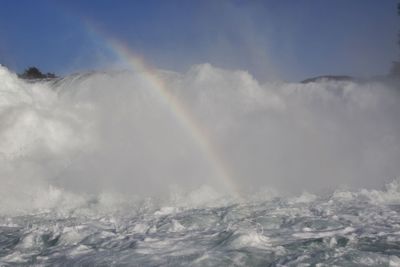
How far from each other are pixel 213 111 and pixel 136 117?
2843 millimetres

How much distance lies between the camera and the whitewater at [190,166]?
8281 mm

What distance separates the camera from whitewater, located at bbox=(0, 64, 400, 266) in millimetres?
8281

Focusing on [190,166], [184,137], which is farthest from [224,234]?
[184,137]

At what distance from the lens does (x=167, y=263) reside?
6832 mm

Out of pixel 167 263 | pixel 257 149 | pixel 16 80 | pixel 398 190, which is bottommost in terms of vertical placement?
pixel 167 263

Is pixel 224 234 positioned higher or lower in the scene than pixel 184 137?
lower

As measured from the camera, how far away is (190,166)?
52.2 feet

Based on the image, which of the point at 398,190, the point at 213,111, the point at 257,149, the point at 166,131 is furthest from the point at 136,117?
the point at 398,190

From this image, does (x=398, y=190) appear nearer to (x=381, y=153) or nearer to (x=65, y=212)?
(x=381, y=153)

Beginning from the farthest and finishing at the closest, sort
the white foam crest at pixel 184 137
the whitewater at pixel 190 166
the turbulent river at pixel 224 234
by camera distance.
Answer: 1. the white foam crest at pixel 184 137
2. the whitewater at pixel 190 166
3. the turbulent river at pixel 224 234

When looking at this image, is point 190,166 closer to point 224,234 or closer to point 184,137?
point 184,137

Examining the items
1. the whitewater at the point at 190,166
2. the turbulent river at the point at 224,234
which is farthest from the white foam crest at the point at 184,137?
the turbulent river at the point at 224,234

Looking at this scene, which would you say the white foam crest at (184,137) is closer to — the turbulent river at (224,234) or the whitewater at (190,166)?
the whitewater at (190,166)

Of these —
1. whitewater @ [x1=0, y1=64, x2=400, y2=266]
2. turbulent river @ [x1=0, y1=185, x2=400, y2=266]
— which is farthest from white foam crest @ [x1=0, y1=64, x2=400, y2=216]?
turbulent river @ [x1=0, y1=185, x2=400, y2=266]
